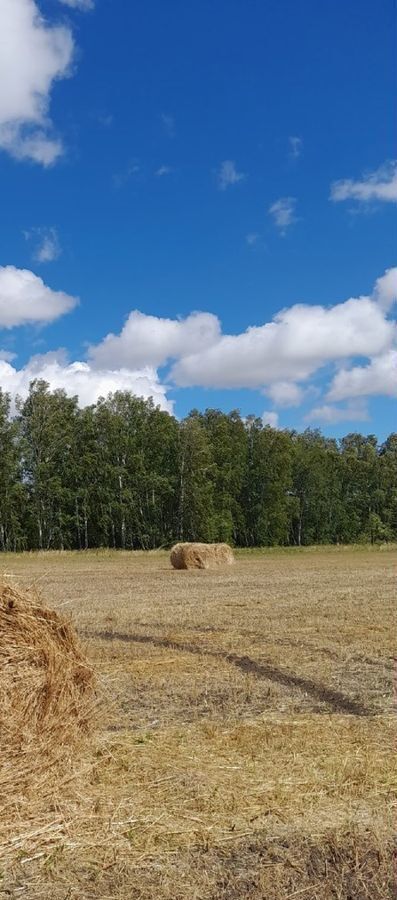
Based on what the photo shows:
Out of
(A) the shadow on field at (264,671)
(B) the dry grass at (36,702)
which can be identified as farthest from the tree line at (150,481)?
(B) the dry grass at (36,702)

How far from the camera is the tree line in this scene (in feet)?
197

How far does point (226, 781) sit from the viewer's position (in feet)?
17.5

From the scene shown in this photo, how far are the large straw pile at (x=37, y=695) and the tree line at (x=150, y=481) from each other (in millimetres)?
52781

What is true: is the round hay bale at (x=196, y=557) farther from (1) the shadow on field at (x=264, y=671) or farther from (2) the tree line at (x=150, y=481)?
(2) the tree line at (x=150, y=481)

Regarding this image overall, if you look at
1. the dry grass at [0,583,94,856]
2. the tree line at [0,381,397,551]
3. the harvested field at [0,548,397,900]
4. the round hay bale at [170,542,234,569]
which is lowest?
the harvested field at [0,548,397,900]

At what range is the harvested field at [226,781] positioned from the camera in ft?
13.2

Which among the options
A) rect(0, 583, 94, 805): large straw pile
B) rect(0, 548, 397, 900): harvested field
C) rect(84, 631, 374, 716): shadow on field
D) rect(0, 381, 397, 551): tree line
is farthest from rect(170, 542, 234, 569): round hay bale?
rect(0, 381, 397, 551): tree line

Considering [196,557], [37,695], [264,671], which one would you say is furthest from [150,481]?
[37,695]

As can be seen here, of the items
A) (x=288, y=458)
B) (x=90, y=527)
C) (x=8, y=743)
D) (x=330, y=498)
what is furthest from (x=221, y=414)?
(x=8, y=743)

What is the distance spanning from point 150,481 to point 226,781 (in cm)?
5693

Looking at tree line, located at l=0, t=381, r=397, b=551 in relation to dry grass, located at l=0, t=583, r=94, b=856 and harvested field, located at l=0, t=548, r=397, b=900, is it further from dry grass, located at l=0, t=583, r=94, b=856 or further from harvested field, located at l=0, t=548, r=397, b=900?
dry grass, located at l=0, t=583, r=94, b=856

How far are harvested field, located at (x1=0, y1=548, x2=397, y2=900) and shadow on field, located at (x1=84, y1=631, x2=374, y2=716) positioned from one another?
0.11 feet

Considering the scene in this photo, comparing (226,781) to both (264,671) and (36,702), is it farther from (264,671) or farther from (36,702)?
(264,671)

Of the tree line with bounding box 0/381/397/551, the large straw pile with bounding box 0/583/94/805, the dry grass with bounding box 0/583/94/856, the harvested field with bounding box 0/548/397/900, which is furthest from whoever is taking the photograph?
the tree line with bounding box 0/381/397/551
